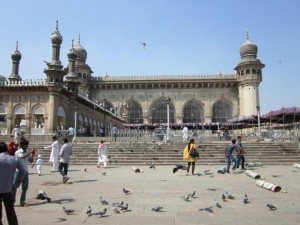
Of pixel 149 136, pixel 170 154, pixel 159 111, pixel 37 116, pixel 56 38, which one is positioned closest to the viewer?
pixel 170 154

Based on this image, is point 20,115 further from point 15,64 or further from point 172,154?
point 172,154

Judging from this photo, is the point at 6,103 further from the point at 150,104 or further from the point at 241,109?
the point at 241,109

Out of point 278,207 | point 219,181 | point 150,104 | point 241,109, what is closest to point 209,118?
point 241,109

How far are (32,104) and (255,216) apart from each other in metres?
18.7

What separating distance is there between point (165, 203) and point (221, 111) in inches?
1577

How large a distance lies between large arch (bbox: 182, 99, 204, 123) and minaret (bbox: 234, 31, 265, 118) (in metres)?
5.38

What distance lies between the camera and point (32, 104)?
20469mm

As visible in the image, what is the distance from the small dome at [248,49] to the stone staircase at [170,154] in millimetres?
29906

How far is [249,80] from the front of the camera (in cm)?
4056

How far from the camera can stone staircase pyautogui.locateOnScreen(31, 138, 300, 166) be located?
500 inches

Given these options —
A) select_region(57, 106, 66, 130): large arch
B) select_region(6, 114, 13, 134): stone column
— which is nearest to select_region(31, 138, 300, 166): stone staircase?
select_region(57, 106, 66, 130): large arch

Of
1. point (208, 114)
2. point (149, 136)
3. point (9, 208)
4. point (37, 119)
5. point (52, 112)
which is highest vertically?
point (208, 114)

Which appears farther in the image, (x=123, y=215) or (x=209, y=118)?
(x=209, y=118)

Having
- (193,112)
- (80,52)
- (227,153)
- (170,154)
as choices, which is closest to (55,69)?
(170,154)
